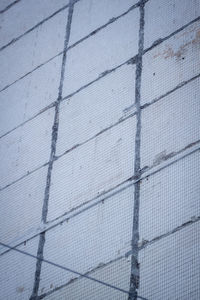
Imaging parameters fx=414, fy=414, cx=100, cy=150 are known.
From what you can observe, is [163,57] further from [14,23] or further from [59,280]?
[14,23]

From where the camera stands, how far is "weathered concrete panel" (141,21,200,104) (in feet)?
10.4

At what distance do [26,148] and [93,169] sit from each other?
82 centimetres

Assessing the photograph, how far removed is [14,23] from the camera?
491 cm

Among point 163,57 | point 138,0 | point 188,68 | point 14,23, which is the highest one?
point 14,23

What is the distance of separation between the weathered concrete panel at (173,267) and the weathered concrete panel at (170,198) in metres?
0.09

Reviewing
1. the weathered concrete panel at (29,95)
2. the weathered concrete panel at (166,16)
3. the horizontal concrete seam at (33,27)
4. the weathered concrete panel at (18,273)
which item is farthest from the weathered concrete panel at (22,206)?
the horizontal concrete seam at (33,27)

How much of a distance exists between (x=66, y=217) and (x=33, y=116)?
119 cm

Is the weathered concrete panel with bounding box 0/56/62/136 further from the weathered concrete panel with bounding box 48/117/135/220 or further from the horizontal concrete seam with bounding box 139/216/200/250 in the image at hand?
the horizontal concrete seam with bounding box 139/216/200/250

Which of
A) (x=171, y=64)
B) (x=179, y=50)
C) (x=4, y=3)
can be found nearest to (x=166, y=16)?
(x=179, y=50)

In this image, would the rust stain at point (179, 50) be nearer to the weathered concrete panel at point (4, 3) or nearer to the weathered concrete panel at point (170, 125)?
the weathered concrete panel at point (170, 125)

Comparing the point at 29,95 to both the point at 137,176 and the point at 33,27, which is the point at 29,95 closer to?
the point at 33,27

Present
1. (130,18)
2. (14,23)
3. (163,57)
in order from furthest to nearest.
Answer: (14,23), (130,18), (163,57)

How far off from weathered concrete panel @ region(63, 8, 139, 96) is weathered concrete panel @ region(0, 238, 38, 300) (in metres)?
1.49

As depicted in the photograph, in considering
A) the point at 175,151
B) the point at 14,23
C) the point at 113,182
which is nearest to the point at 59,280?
the point at 113,182
